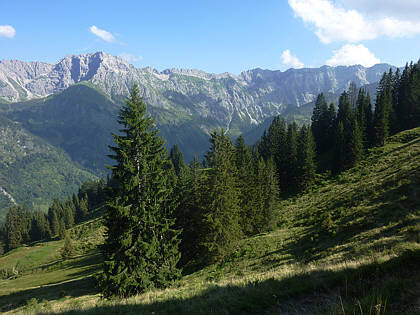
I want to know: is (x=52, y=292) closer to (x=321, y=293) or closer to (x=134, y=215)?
(x=134, y=215)

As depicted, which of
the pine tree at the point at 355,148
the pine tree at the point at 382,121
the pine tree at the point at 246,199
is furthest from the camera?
the pine tree at the point at 382,121

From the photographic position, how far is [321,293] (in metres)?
6.42

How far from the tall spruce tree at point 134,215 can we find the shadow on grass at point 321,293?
1101cm

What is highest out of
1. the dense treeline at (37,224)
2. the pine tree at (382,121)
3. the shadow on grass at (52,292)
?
the pine tree at (382,121)

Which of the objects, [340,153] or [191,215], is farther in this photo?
[340,153]

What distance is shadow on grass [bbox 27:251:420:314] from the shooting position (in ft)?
16.9

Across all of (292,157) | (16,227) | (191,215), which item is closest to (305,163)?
(292,157)

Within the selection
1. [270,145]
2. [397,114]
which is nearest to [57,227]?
[270,145]

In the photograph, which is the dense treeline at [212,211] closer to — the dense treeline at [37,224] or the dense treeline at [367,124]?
the dense treeline at [367,124]

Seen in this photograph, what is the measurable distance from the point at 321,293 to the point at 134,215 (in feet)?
51.3

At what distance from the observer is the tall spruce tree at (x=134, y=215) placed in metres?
18.2

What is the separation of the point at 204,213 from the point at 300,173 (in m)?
42.7

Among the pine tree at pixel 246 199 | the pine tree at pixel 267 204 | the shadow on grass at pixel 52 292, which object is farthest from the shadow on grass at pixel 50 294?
the pine tree at pixel 267 204

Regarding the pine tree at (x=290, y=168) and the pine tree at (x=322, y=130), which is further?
the pine tree at (x=322, y=130)
